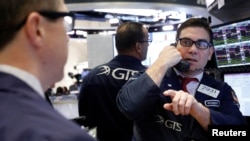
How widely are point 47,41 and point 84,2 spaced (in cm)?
630

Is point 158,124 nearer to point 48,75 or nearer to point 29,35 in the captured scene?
point 48,75

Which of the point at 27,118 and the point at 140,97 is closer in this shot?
the point at 27,118

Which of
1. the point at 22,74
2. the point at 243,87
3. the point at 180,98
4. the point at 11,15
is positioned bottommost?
the point at 243,87

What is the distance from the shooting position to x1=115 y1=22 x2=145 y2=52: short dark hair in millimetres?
2945

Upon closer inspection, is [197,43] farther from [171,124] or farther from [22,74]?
[22,74]

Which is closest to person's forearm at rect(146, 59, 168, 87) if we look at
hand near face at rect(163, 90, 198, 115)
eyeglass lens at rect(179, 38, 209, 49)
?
hand near face at rect(163, 90, 198, 115)

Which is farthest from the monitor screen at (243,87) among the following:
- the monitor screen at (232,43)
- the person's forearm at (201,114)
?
the person's forearm at (201,114)

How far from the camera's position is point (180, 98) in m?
1.42

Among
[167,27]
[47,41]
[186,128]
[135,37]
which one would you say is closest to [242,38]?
[135,37]

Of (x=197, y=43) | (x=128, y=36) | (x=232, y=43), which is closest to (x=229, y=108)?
(x=197, y=43)

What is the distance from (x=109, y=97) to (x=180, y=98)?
58.8 inches

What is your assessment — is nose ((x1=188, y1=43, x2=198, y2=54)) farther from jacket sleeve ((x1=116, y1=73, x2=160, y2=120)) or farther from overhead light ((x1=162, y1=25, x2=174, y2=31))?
overhead light ((x1=162, y1=25, x2=174, y2=31))

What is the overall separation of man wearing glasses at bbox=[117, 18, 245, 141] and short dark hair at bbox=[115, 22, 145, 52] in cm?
117

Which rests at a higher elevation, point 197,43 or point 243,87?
point 197,43
